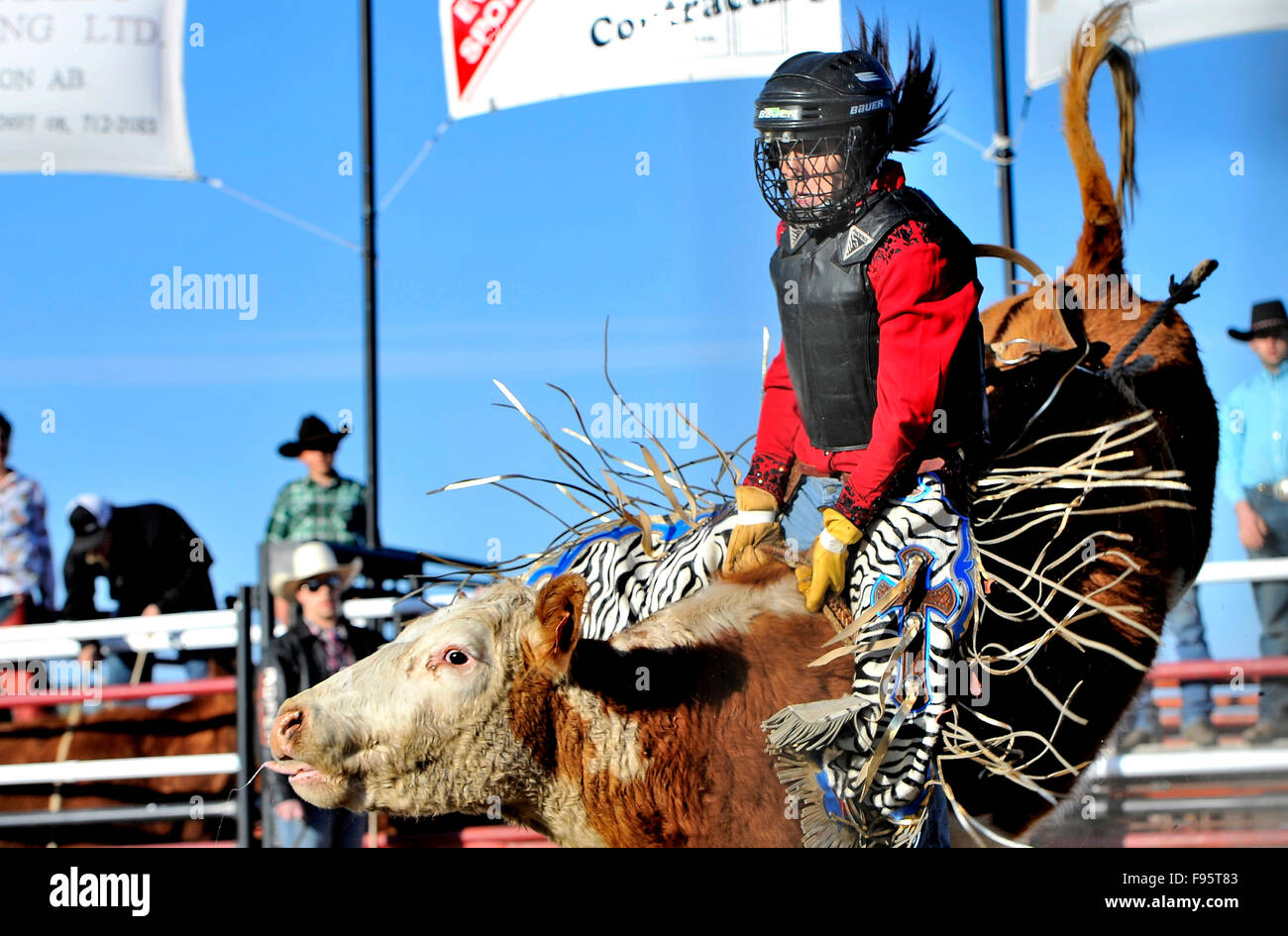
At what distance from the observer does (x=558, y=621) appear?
7.11 feet

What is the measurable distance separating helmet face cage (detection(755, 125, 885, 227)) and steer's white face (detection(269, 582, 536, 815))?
90 centimetres

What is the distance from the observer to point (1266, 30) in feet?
8.66

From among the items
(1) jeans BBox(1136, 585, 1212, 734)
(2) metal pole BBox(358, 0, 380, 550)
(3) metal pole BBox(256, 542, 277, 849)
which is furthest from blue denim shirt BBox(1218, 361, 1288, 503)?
(3) metal pole BBox(256, 542, 277, 849)

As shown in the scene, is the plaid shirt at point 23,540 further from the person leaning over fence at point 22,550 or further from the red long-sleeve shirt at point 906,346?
the red long-sleeve shirt at point 906,346

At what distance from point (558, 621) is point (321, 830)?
110 cm

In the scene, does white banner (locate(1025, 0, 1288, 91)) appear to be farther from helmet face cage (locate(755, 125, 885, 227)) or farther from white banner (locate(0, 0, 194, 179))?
white banner (locate(0, 0, 194, 179))

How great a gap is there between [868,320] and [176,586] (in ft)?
6.28

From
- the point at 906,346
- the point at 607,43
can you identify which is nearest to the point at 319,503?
the point at 607,43

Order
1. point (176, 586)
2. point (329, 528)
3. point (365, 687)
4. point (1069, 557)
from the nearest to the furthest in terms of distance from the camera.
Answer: point (365, 687) → point (1069, 557) → point (329, 528) → point (176, 586)

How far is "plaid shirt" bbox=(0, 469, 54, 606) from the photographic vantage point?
3070 millimetres

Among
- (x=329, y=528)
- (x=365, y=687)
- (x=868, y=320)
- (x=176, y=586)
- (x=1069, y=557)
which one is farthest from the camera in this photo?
(x=176, y=586)

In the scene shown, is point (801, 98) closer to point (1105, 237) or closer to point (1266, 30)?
point (1105, 237)

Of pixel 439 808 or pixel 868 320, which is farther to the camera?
pixel 868 320
